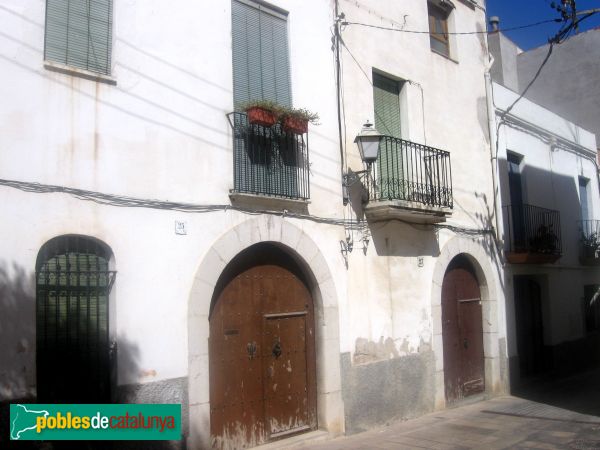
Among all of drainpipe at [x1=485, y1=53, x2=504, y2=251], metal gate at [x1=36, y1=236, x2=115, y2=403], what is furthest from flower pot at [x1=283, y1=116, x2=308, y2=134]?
drainpipe at [x1=485, y1=53, x2=504, y2=251]

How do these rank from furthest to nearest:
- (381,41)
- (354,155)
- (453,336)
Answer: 1. (453,336)
2. (381,41)
3. (354,155)

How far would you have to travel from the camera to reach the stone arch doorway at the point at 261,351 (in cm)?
702

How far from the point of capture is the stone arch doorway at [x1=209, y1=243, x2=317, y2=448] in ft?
23.0

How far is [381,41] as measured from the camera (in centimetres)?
980

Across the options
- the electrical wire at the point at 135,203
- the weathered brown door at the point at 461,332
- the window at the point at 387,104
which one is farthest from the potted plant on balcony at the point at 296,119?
the weathered brown door at the point at 461,332

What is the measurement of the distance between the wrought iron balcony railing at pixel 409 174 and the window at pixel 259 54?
198 cm

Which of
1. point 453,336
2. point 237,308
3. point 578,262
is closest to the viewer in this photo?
point 237,308

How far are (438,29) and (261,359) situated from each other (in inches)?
300

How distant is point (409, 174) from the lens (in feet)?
32.5

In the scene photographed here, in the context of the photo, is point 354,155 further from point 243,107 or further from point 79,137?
point 79,137

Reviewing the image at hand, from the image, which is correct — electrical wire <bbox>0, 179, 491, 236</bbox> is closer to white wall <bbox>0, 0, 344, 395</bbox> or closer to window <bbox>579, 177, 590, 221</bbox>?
white wall <bbox>0, 0, 344, 395</bbox>

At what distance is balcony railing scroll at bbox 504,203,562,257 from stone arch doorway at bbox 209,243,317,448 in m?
6.17

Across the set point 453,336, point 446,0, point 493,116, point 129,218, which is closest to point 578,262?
point 493,116

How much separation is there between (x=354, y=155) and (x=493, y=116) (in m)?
4.67
